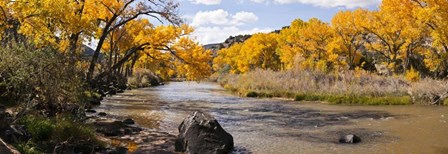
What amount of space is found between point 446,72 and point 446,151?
39.6 metres

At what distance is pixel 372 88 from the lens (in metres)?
28.8

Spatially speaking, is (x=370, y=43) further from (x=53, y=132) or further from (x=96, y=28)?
(x=53, y=132)

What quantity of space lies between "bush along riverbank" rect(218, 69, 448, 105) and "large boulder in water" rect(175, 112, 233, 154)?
17.6 metres

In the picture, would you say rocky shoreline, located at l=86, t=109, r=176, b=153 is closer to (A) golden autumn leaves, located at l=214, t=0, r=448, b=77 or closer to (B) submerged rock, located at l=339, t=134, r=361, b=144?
A: (B) submerged rock, located at l=339, t=134, r=361, b=144

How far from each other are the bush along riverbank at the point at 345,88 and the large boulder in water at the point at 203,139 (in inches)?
695

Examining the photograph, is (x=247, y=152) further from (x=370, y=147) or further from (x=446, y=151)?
(x=446, y=151)

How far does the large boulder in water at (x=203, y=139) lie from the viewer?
11445 mm

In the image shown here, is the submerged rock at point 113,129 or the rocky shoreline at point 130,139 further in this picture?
the submerged rock at point 113,129

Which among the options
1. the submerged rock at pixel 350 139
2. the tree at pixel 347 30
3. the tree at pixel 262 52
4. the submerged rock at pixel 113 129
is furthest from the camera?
the tree at pixel 262 52

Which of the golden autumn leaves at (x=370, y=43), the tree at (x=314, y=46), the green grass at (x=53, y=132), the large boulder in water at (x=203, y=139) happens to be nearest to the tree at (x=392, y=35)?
the golden autumn leaves at (x=370, y=43)

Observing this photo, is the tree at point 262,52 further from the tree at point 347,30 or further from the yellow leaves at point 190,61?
the yellow leaves at point 190,61

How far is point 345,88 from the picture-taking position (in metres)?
29.3

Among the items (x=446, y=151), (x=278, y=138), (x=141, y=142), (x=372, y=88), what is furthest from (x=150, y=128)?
(x=372, y=88)

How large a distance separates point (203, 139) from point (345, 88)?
2006cm
